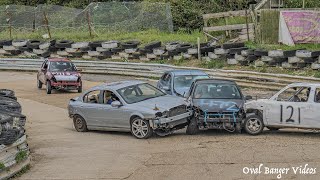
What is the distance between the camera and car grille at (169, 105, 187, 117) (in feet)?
53.9

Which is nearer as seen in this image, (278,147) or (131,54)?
(278,147)

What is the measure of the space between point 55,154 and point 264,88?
1345cm

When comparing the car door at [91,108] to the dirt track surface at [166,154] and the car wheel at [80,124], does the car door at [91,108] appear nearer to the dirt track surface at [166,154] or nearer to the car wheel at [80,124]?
the car wheel at [80,124]

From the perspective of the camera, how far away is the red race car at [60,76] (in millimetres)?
29016

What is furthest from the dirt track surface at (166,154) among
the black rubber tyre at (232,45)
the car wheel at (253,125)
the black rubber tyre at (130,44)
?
the black rubber tyre at (130,44)

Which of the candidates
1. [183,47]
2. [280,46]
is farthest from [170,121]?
[183,47]

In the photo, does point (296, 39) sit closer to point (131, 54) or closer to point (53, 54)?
point (131, 54)

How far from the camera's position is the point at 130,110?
16750 millimetres

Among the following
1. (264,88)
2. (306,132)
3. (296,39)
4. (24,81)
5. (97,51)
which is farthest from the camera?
(97,51)

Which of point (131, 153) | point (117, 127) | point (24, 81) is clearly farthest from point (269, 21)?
point (131, 153)

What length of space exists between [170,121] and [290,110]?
306cm

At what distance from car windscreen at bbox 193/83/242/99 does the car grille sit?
745 mm

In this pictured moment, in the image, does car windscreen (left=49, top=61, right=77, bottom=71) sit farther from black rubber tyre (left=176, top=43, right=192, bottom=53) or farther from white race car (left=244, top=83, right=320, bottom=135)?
white race car (left=244, top=83, right=320, bottom=135)

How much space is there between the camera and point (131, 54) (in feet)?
119
